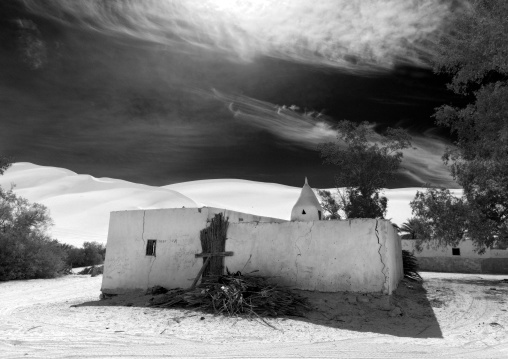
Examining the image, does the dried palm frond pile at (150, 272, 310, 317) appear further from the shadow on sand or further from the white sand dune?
the white sand dune

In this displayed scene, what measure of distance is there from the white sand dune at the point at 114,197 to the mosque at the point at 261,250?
34.1 m

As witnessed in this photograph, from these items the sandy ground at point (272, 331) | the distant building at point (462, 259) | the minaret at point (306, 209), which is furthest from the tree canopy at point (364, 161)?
the sandy ground at point (272, 331)

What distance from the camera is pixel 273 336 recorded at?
826 centimetres

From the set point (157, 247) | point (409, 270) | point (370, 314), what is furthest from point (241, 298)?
point (409, 270)

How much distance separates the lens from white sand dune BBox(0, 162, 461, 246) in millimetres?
60438

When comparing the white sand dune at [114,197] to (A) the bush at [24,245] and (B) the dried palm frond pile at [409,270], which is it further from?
(B) the dried palm frond pile at [409,270]

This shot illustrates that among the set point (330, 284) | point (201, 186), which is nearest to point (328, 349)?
point (330, 284)

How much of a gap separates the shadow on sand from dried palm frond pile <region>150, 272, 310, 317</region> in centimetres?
26

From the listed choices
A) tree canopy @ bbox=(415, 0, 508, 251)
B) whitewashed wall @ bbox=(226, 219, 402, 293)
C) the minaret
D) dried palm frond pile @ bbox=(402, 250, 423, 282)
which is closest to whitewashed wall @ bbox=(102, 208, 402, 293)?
whitewashed wall @ bbox=(226, 219, 402, 293)

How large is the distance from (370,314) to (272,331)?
107 inches

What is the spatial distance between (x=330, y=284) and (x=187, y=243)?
4.54 meters

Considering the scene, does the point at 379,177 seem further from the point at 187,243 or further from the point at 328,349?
the point at 328,349

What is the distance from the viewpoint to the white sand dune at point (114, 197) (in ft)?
198

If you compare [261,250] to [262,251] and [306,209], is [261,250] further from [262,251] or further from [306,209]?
[306,209]
